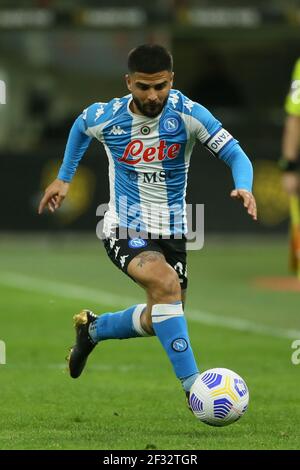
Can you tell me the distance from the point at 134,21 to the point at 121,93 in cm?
268

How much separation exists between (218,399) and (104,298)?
7986 millimetres

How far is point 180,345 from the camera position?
7902mm

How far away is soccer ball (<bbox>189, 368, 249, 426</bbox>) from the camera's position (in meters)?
7.59

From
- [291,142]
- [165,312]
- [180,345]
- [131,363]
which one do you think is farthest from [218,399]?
[291,142]

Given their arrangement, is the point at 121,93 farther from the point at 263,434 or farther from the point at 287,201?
the point at 263,434

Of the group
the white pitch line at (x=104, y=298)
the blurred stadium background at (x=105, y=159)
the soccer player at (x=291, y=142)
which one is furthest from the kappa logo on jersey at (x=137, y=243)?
the soccer player at (x=291, y=142)

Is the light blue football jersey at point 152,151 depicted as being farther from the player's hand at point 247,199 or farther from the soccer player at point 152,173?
the player's hand at point 247,199

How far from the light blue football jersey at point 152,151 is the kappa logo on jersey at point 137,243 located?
10 centimetres

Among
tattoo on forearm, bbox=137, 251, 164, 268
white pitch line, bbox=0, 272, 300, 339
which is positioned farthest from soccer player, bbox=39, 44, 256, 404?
white pitch line, bbox=0, 272, 300, 339

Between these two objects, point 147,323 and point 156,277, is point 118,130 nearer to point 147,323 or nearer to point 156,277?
point 156,277

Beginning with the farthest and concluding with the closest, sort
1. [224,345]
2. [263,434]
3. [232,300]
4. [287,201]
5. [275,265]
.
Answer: [287,201]
[275,265]
[232,300]
[224,345]
[263,434]

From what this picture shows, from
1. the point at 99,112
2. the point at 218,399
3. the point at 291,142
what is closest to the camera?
the point at 218,399
